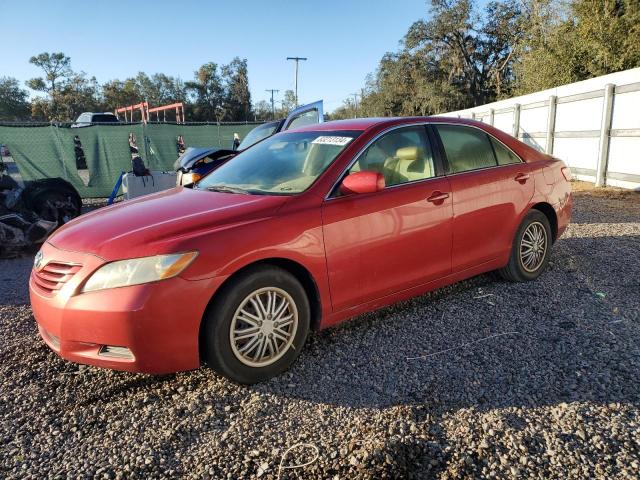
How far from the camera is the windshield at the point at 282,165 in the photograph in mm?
3365

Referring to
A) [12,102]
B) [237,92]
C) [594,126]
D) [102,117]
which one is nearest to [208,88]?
[237,92]

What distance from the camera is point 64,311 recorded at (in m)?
2.63

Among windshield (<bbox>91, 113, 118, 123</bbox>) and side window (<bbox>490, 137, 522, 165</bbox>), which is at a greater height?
windshield (<bbox>91, 113, 118, 123</bbox>)

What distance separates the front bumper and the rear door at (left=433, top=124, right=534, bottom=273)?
2.17 m

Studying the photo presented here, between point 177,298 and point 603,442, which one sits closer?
point 603,442

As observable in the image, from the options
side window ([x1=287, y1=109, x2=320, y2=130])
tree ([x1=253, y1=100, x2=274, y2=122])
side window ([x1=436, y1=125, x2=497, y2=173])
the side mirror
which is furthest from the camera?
tree ([x1=253, y1=100, x2=274, y2=122])

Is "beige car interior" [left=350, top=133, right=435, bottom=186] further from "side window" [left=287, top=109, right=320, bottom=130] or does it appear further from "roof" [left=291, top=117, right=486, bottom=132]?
"side window" [left=287, top=109, right=320, bottom=130]

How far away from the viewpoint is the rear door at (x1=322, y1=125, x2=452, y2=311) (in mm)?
3150

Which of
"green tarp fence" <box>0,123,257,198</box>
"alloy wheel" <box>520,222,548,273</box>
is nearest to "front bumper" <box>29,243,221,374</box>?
"alloy wheel" <box>520,222,548,273</box>

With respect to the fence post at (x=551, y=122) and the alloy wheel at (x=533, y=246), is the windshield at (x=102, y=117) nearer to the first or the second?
the fence post at (x=551, y=122)

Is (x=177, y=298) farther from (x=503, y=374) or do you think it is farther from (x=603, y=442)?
(x=603, y=442)

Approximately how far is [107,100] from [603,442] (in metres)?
73.1

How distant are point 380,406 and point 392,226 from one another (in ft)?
4.20

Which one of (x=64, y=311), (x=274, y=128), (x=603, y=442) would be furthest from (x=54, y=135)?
(x=603, y=442)
